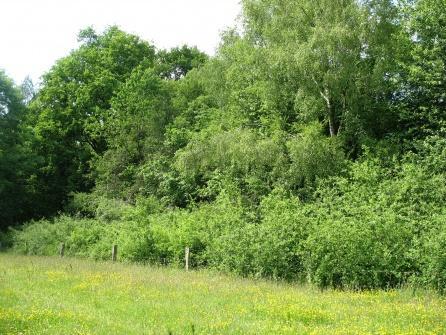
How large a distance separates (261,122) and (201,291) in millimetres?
16789

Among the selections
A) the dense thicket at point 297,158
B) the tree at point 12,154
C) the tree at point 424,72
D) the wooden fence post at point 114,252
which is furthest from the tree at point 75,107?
the tree at point 424,72

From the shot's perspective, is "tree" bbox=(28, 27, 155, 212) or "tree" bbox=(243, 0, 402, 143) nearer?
"tree" bbox=(243, 0, 402, 143)

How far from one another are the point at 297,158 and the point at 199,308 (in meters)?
12.9

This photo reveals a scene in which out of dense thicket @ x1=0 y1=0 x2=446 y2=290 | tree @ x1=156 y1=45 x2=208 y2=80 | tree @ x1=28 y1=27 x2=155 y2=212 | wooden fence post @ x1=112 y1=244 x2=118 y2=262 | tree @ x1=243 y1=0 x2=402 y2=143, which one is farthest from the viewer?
tree @ x1=156 y1=45 x2=208 y2=80

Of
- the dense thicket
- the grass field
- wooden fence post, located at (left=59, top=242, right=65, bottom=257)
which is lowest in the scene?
the grass field

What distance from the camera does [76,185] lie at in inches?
1953

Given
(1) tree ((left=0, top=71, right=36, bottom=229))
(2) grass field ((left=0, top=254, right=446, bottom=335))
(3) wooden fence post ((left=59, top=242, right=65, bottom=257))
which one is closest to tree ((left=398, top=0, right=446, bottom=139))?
(2) grass field ((left=0, top=254, right=446, bottom=335))

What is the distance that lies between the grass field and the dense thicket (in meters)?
2.21

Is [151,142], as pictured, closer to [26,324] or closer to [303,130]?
[303,130]

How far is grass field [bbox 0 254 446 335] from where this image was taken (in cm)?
1033

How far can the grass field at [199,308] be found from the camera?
1033 centimetres

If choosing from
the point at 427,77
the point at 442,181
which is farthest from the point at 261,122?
the point at 442,181

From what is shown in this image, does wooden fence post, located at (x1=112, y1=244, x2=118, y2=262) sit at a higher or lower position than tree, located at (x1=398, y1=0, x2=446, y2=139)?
lower

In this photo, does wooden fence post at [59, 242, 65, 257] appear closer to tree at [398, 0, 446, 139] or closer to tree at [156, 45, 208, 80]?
tree at [398, 0, 446, 139]
